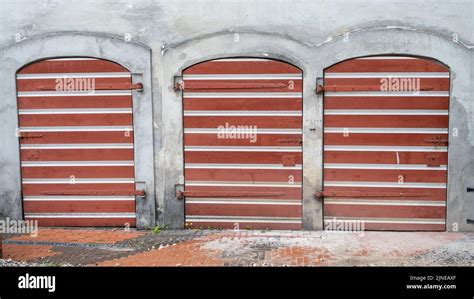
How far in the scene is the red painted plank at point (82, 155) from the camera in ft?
34.7

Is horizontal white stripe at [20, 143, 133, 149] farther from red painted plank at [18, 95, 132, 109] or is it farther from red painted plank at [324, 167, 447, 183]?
red painted plank at [324, 167, 447, 183]

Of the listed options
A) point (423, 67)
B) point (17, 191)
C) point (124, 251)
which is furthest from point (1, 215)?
point (423, 67)

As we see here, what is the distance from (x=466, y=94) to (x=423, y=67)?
2.83 feet

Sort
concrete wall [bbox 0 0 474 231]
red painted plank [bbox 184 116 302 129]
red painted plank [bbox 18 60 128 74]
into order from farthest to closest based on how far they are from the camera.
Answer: red painted plank [bbox 18 60 128 74] < red painted plank [bbox 184 116 302 129] < concrete wall [bbox 0 0 474 231]

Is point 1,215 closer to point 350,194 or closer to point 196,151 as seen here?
point 196,151

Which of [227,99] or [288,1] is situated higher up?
[288,1]

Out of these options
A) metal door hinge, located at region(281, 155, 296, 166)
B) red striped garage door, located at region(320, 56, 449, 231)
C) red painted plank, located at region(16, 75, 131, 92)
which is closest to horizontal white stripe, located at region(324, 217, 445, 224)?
red striped garage door, located at region(320, 56, 449, 231)

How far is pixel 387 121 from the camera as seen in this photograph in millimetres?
Answer: 10195

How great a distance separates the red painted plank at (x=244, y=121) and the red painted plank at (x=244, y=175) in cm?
80

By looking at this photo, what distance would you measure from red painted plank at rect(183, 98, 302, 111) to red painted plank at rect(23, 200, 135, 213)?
83.6 inches

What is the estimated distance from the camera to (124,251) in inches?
368

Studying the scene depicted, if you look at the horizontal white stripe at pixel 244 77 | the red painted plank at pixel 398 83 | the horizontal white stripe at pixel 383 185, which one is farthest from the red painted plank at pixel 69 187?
the red painted plank at pixel 398 83

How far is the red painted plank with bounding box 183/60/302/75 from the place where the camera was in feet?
33.6

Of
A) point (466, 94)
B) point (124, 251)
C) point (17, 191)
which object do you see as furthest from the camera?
point (17, 191)
